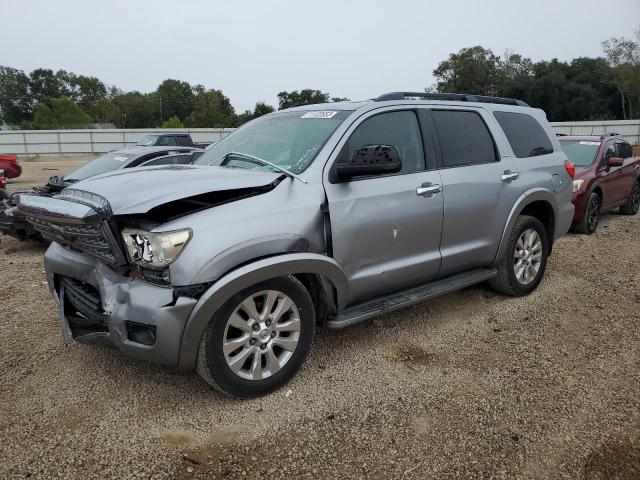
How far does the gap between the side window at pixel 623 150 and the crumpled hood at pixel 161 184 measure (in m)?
8.42

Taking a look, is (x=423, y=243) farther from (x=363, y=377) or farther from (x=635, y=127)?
(x=635, y=127)

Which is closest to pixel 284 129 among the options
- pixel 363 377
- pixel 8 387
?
pixel 363 377

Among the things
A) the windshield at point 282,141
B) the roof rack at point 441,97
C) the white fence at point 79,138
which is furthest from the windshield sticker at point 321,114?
the white fence at point 79,138

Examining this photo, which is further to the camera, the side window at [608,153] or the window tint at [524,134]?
the side window at [608,153]

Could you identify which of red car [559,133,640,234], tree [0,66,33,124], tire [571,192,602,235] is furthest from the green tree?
tire [571,192,602,235]

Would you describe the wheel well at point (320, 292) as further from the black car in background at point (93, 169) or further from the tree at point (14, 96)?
the tree at point (14, 96)

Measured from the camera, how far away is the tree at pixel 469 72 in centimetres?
6259

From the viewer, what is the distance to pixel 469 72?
2464 inches

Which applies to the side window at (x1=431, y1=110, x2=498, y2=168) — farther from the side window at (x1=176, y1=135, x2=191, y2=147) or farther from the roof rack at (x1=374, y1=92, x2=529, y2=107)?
the side window at (x1=176, y1=135, x2=191, y2=147)

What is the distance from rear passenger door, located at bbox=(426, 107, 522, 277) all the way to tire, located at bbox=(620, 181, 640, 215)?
685 centimetres

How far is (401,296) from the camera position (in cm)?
381

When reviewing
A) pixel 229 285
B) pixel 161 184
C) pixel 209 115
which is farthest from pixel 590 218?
pixel 209 115

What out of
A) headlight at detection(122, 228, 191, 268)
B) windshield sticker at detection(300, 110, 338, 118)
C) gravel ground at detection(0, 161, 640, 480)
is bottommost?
gravel ground at detection(0, 161, 640, 480)

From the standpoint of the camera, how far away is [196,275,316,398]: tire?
2.88 metres
